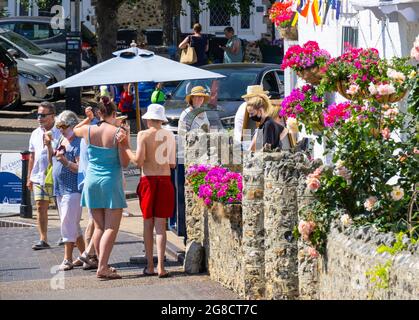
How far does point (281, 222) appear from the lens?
9742 millimetres

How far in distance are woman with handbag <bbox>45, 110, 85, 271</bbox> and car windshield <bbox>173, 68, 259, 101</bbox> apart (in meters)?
7.82

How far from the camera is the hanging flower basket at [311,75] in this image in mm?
12672

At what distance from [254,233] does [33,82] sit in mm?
18413

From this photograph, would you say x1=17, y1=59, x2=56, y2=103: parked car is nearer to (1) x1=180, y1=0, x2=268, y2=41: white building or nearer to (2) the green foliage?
(1) x1=180, y1=0, x2=268, y2=41: white building

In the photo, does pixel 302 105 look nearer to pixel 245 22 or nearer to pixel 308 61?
pixel 308 61

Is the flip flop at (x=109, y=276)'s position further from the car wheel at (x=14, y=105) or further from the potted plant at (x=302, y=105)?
the car wheel at (x=14, y=105)

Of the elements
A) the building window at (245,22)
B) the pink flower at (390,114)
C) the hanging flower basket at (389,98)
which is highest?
the building window at (245,22)

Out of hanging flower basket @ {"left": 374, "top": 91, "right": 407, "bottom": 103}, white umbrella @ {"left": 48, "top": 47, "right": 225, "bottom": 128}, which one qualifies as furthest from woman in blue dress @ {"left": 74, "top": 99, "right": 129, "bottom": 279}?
hanging flower basket @ {"left": 374, "top": 91, "right": 407, "bottom": 103}

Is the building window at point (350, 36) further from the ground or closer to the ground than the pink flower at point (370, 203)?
further from the ground

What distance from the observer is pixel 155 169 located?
1184cm

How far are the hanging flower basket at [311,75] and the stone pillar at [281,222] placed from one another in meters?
2.96

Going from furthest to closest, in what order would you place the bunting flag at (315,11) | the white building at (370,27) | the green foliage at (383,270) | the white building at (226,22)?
the white building at (226,22)
the bunting flag at (315,11)
the white building at (370,27)
the green foliage at (383,270)

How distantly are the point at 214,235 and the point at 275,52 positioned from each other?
27.8m

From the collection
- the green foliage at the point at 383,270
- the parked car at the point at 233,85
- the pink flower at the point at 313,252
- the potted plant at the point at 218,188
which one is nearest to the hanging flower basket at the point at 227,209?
the potted plant at the point at 218,188
